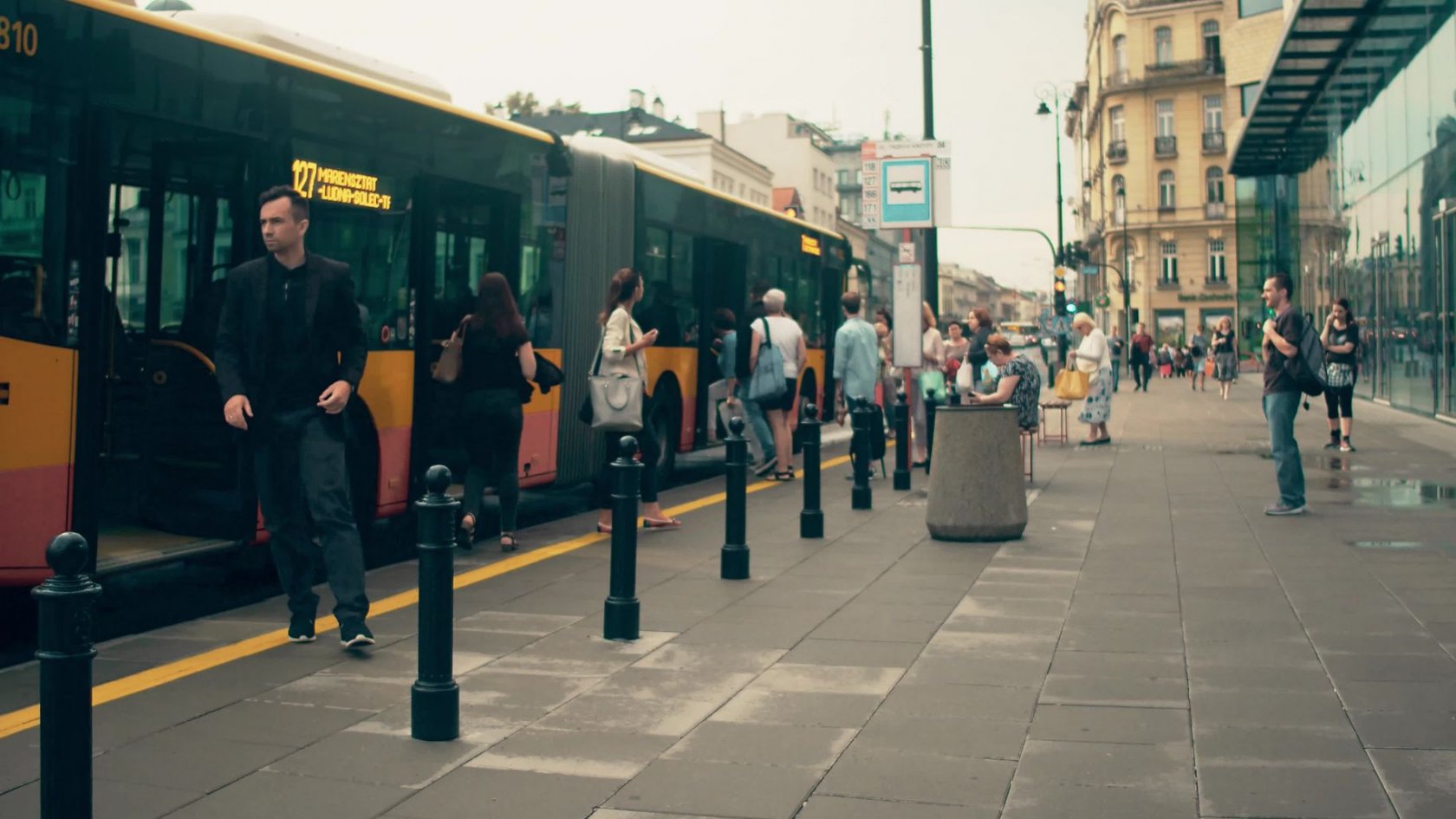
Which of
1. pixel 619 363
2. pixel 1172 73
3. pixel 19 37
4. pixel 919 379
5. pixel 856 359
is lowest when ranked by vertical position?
pixel 619 363

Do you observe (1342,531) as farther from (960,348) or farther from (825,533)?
(960,348)

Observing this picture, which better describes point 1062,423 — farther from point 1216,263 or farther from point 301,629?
point 1216,263

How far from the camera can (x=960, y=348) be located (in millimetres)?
19469

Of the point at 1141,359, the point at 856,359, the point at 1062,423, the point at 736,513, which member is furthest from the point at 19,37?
the point at 1141,359

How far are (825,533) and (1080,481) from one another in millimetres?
4773

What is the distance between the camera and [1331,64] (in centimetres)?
2709

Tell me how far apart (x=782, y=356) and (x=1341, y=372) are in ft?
25.6

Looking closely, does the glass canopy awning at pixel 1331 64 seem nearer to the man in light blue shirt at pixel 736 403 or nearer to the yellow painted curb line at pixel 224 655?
the man in light blue shirt at pixel 736 403

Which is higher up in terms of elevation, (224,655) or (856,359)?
(856,359)

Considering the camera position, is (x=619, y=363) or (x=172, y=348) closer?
(x=172, y=348)

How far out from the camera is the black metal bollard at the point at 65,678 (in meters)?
3.44

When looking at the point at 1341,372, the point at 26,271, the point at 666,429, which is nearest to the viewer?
the point at 26,271

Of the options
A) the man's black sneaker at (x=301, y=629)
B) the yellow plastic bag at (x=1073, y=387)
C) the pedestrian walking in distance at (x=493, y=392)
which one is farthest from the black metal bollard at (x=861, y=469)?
the yellow plastic bag at (x=1073, y=387)

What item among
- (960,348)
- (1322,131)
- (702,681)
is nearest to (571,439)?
(702,681)
